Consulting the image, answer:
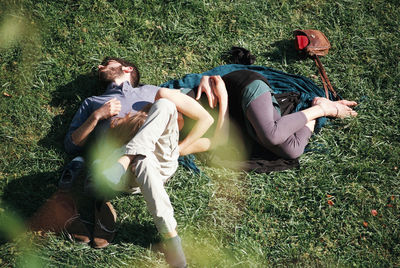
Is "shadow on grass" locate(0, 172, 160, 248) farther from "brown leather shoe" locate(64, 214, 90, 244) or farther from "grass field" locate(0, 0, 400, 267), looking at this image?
"brown leather shoe" locate(64, 214, 90, 244)

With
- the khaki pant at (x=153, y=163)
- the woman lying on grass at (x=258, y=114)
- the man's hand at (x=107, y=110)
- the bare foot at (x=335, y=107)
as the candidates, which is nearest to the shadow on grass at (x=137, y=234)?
the khaki pant at (x=153, y=163)

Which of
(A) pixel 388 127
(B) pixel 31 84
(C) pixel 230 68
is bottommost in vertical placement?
(A) pixel 388 127

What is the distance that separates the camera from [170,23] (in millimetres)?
5148

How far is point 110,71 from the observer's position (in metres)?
4.51

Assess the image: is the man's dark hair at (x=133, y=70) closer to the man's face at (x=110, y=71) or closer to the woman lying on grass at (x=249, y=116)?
the man's face at (x=110, y=71)

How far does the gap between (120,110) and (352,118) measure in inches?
122

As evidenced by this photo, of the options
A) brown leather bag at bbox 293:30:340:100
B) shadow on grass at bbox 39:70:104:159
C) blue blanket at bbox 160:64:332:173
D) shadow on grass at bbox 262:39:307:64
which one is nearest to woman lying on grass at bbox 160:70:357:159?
blue blanket at bbox 160:64:332:173

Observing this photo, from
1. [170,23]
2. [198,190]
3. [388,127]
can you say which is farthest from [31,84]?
[388,127]

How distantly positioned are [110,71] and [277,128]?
90.8 inches

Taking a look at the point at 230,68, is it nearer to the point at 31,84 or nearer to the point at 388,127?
the point at 388,127

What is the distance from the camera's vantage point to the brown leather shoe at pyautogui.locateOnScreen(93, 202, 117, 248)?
147 inches

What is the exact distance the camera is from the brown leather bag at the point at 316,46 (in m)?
Result: 4.93

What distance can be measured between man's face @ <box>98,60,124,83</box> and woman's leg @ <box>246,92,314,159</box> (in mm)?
1837

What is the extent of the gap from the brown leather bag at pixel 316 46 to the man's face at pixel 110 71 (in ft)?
8.64
